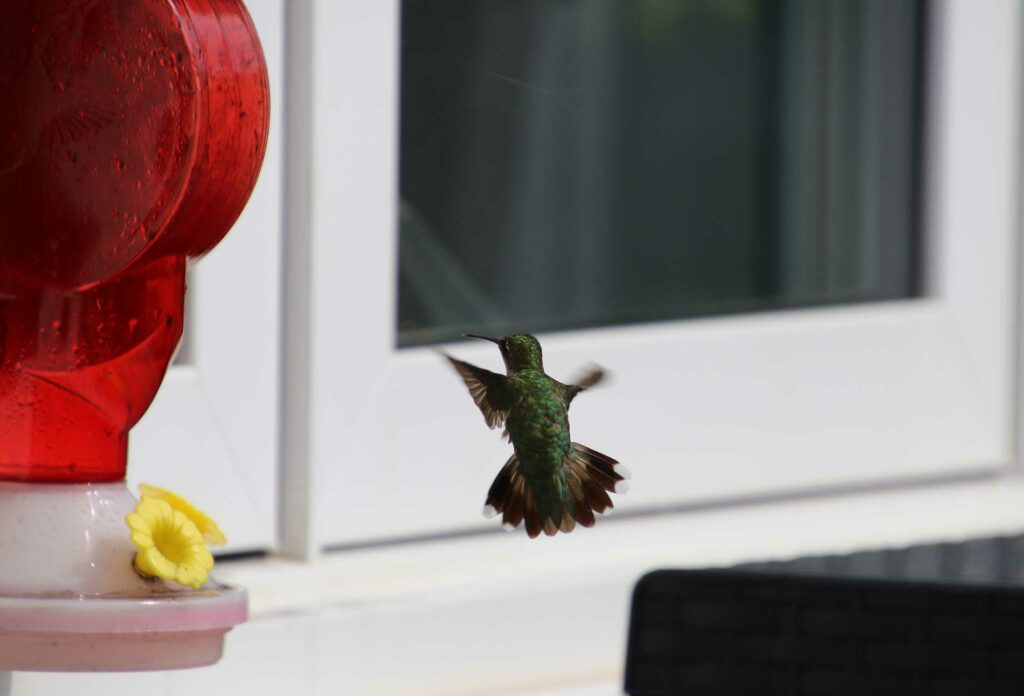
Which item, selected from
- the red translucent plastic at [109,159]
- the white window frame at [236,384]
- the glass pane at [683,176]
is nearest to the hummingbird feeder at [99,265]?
the red translucent plastic at [109,159]

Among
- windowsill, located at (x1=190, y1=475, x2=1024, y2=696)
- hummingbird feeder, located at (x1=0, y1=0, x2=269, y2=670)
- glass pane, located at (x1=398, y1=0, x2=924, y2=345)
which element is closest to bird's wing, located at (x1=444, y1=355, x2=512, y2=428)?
hummingbird feeder, located at (x1=0, y1=0, x2=269, y2=670)

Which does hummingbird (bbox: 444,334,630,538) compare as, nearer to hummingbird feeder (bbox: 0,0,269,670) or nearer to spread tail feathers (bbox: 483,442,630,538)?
spread tail feathers (bbox: 483,442,630,538)

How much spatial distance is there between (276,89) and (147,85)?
0.32 metres

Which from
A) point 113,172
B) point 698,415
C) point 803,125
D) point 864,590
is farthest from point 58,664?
point 803,125

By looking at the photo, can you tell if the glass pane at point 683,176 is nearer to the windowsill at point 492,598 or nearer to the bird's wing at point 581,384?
the windowsill at point 492,598

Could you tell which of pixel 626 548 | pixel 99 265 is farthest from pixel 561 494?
pixel 626 548

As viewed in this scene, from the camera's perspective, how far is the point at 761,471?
1019 mm

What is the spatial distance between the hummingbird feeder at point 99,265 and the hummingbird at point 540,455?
17 centimetres

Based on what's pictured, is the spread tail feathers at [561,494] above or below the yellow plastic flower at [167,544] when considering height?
above

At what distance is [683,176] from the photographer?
1.03m

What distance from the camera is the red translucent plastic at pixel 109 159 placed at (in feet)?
1.46

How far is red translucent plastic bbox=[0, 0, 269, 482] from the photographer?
0.45 m

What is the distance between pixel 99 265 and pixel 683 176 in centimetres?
62

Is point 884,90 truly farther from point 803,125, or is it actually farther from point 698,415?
point 698,415
